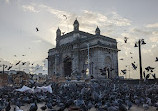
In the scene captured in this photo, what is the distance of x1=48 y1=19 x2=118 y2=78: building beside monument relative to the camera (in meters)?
37.3

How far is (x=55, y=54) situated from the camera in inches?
1855

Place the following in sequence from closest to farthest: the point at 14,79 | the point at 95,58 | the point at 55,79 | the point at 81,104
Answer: the point at 81,104, the point at 14,79, the point at 55,79, the point at 95,58

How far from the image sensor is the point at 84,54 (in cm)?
4003

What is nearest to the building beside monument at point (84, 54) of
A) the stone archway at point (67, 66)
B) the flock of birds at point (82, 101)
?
the stone archway at point (67, 66)

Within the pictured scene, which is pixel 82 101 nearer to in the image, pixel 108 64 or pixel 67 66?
pixel 108 64

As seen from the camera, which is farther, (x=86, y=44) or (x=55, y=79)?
(x=86, y=44)

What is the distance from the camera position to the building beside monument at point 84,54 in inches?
1468

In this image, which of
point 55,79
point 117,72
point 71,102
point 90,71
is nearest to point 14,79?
point 55,79

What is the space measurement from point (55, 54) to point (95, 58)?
1410 centimetres

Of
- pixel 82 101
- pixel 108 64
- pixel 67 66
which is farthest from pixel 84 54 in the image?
pixel 82 101

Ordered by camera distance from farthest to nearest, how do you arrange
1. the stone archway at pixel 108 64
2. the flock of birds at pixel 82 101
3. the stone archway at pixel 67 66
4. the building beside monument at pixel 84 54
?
the stone archway at pixel 67 66 → the stone archway at pixel 108 64 → the building beside monument at pixel 84 54 → the flock of birds at pixel 82 101

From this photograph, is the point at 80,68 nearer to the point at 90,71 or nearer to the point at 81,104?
the point at 90,71

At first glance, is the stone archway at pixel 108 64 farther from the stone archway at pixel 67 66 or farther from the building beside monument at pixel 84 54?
the stone archway at pixel 67 66

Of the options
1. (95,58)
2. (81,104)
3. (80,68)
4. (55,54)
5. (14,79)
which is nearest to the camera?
(81,104)
